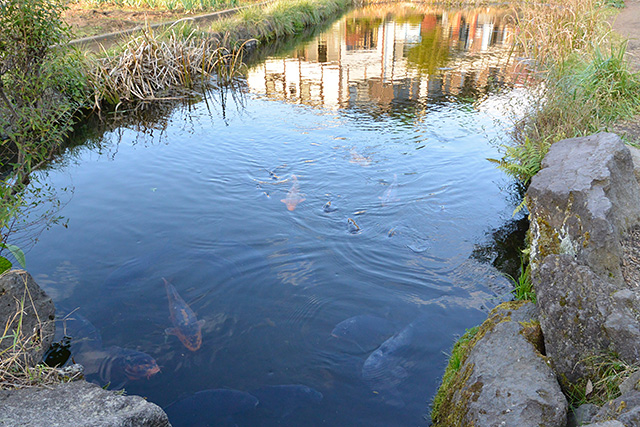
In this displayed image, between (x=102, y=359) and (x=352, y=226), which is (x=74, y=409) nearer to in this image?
(x=102, y=359)

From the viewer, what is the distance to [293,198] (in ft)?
19.3

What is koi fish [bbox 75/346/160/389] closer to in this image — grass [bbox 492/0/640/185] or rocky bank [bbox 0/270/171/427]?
rocky bank [bbox 0/270/171/427]

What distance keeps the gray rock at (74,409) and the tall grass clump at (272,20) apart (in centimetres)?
1265

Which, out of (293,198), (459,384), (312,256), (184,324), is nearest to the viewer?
(459,384)

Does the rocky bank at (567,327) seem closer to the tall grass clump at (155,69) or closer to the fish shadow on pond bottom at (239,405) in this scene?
the fish shadow on pond bottom at (239,405)

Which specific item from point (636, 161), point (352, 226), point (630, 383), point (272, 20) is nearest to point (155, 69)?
point (352, 226)

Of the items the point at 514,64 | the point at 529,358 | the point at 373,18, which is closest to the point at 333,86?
the point at 514,64

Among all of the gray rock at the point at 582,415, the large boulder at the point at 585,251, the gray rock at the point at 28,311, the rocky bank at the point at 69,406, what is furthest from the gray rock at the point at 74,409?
the large boulder at the point at 585,251

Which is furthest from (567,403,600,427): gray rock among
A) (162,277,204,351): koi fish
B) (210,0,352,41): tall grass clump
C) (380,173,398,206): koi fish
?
(210,0,352,41): tall grass clump

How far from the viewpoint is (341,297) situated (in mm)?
4176

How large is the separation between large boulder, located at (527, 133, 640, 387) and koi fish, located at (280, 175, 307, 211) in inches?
111

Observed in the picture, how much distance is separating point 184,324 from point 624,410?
9.98 feet

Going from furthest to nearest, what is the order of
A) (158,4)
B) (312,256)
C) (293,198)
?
(158,4) → (293,198) → (312,256)

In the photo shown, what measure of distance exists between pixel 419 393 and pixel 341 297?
1236 millimetres
